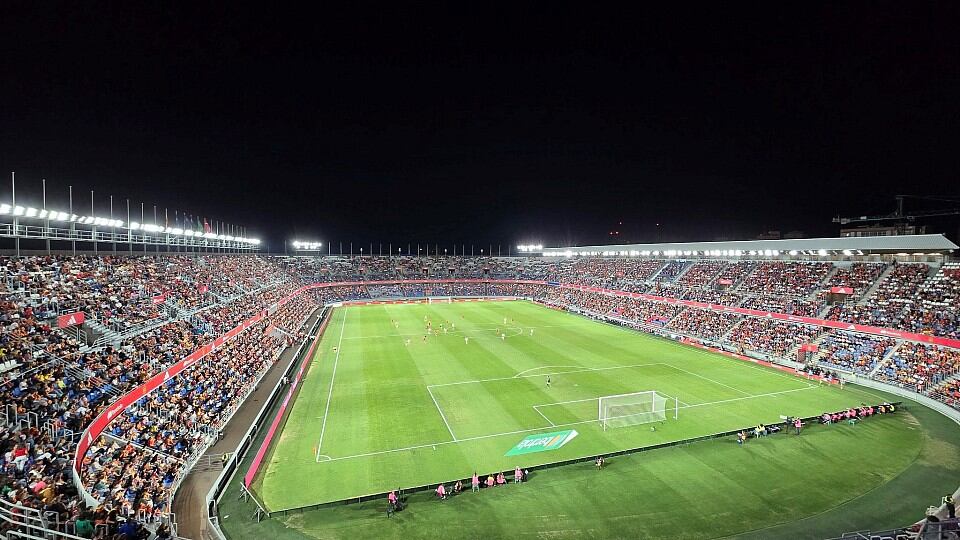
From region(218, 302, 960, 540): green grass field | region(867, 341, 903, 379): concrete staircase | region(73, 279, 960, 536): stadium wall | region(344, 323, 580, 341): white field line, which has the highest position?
region(73, 279, 960, 536): stadium wall

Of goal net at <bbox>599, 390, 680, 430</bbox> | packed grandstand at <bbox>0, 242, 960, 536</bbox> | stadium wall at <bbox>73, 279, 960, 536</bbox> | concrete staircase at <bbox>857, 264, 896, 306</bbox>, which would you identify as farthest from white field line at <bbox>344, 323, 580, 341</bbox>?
concrete staircase at <bbox>857, 264, 896, 306</bbox>

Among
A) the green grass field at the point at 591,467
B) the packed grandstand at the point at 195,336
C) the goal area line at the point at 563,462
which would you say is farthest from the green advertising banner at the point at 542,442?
the packed grandstand at the point at 195,336

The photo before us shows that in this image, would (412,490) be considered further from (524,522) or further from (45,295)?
(45,295)

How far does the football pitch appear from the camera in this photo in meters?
20.6

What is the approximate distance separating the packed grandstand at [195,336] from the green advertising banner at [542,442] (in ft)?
46.0

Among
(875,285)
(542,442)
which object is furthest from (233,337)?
(875,285)

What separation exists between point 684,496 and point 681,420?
866 cm

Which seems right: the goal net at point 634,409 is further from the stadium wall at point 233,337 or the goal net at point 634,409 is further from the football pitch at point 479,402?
the stadium wall at point 233,337

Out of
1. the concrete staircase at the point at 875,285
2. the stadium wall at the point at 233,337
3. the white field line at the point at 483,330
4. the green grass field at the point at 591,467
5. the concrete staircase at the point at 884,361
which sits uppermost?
the concrete staircase at the point at 875,285

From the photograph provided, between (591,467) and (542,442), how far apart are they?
322cm

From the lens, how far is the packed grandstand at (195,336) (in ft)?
47.6

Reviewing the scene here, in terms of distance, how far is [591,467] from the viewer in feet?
66.5

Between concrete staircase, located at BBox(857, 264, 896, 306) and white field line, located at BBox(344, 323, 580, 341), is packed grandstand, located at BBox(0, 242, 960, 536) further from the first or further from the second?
white field line, located at BBox(344, 323, 580, 341)

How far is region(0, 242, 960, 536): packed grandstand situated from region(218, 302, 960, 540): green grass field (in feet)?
12.1
